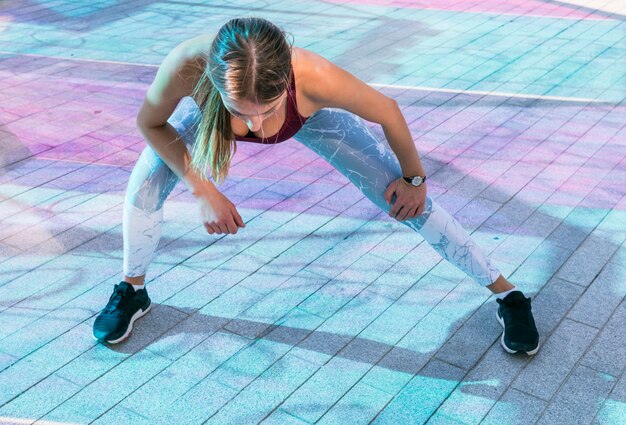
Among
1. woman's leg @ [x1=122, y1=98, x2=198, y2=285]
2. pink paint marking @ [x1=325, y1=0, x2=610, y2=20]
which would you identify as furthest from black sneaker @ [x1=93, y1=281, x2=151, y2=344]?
pink paint marking @ [x1=325, y1=0, x2=610, y2=20]

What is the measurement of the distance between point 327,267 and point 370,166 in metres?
0.71

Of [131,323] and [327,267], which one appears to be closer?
[131,323]

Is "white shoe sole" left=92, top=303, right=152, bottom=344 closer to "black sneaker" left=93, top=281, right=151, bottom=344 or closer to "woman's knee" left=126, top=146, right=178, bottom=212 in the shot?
"black sneaker" left=93, top=281, right=151, bottom=344

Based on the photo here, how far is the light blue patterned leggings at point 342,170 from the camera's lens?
2467mm

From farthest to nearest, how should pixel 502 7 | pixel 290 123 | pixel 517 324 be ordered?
pixel 502 7 < pixel 517 324 < pixel 290 123

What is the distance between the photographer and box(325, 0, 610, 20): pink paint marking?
271 inches

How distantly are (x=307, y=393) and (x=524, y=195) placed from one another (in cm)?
175

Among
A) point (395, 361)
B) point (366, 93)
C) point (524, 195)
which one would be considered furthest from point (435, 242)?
point (524, 195)

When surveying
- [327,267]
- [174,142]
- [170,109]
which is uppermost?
[170,109]

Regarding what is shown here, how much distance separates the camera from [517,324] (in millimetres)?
2607

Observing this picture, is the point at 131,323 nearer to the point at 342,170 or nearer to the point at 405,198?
the point at 342,170

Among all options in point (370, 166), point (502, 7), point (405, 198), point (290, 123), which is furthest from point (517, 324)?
point (502, 7)

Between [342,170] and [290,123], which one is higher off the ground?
[290,123]

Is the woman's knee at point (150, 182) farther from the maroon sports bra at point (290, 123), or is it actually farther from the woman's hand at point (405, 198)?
the woman's hand at point (405, 198)
